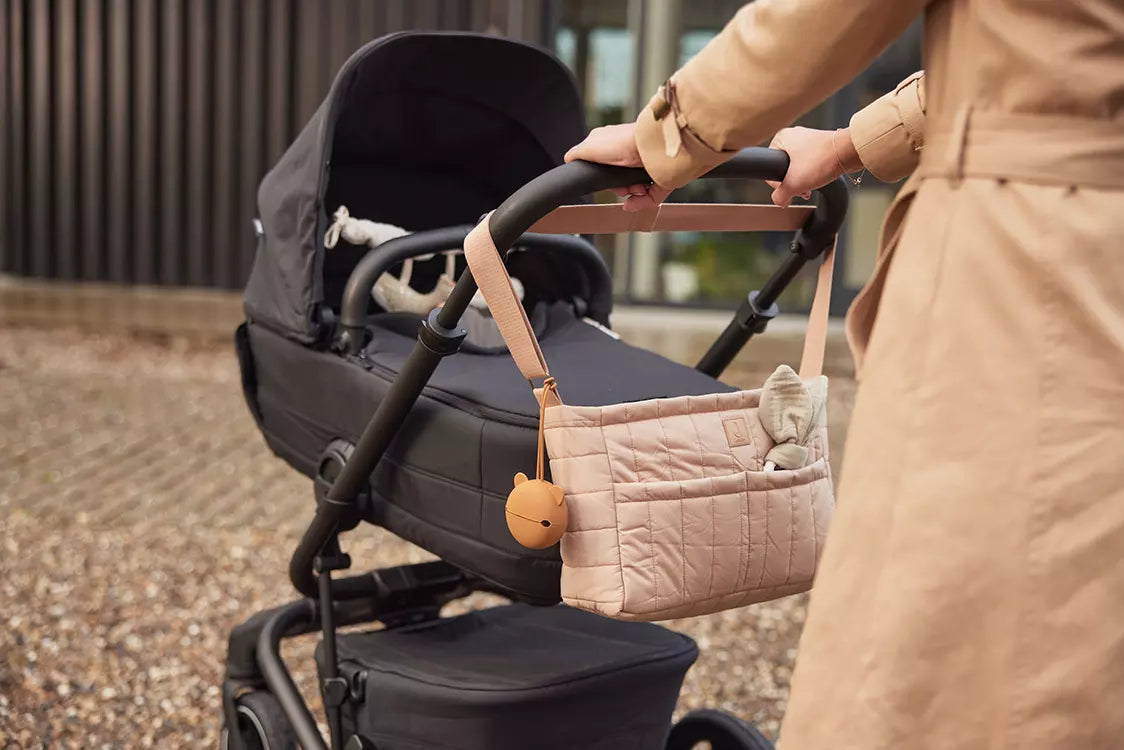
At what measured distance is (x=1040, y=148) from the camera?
1.16 m

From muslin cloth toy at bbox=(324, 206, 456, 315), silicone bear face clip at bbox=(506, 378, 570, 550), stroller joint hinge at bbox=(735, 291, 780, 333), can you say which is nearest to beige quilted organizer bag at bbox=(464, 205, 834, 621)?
silicone bear face clip at bbox=(506, 378, 570, 550)

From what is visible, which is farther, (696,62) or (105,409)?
(105,409)

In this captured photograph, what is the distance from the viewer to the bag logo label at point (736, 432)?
1646 mm

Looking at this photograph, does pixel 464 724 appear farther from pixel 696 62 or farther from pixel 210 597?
pixel 210 597

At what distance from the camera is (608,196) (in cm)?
652

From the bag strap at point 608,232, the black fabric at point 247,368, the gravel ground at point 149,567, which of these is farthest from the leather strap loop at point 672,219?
the gravel ground at point 149,567

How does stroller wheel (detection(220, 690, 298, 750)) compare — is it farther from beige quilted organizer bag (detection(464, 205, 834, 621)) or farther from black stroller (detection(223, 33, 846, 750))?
beige quilted organizer bag (detection(464, 205, 834, 621))

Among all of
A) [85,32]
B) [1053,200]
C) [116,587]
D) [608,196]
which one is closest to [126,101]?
[85,32]

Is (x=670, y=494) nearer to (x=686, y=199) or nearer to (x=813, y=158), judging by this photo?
(x=813, y=158)

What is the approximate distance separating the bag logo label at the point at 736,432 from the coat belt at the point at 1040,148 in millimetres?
Result: 539

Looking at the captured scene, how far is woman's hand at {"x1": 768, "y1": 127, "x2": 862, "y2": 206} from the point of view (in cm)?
171

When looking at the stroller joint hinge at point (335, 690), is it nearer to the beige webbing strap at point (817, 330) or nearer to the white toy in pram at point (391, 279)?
the white toy in pram at point (391, 279)

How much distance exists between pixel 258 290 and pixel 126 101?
248 inches

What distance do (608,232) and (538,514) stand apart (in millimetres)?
510
